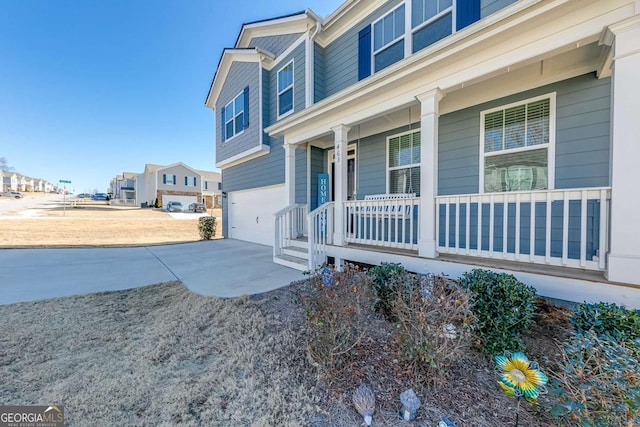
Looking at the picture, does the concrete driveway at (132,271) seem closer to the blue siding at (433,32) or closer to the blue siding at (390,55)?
→ the blue siding at (390,55)

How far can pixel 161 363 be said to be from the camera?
2643 mm

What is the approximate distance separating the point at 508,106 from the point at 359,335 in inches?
183

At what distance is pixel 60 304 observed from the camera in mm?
4156

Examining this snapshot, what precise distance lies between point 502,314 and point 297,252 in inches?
166

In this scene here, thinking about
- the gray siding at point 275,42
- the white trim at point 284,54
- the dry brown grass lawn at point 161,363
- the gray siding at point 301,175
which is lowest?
the dry brown grass lawn at point 161,363

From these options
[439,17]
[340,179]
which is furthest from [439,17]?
[340,179]

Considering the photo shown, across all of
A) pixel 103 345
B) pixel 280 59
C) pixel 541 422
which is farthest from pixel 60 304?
pixel 280 59

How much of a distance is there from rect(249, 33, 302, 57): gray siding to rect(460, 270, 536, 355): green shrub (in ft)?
26.9

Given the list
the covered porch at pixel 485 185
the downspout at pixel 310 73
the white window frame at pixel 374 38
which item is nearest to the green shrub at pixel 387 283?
the covered porch at pixel 485 185

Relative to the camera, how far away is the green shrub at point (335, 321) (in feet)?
7.88

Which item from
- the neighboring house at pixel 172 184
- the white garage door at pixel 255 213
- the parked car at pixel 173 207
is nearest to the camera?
the white garage door at pixel 255 213

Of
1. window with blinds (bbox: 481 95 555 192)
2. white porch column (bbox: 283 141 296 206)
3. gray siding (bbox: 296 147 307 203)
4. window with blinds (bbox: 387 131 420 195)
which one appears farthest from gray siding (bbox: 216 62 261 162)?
window with blinds (bbox: 481 95 555 192)

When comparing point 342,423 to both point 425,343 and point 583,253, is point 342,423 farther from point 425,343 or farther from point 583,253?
point 583,253

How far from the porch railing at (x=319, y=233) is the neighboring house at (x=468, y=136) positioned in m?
0.03
